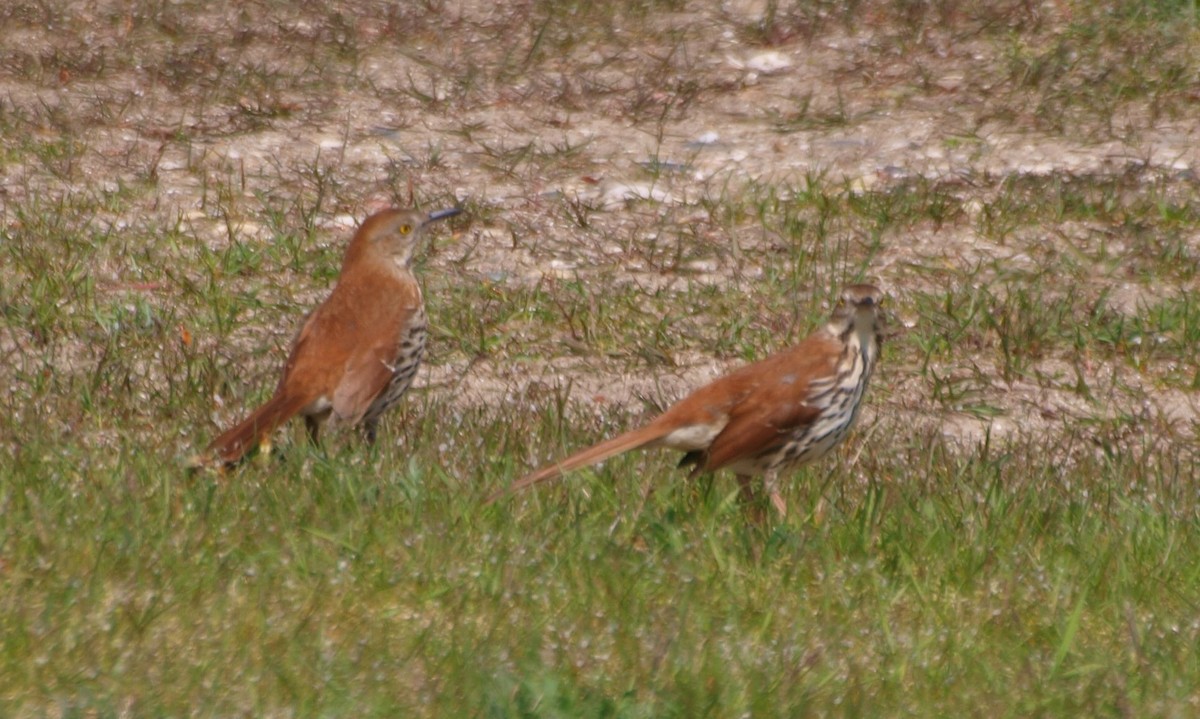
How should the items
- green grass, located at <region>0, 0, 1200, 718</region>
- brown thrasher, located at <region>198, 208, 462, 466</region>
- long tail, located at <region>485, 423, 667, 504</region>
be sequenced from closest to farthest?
green grass, located at <region>0, 0, 1200, 718</region>, long tail, located at <region>485, 423, 667, 504</region>, brown thrasher, located at <region>198, 208, 462, 466</region>

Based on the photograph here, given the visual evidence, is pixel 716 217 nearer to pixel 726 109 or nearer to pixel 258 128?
pixel 726 109

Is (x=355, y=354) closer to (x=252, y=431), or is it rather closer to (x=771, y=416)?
(x=252, y=431)

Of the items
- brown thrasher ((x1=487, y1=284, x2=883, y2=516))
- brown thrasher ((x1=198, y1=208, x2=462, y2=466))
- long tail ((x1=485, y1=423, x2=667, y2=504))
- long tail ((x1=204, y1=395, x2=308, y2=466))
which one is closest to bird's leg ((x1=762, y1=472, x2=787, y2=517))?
brown thrasher ((x1=487, y1=284, x2=883, y2=516))

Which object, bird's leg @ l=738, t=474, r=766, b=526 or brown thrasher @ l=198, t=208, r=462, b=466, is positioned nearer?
bird's leg @ l=738, t=474, r=766, b=526

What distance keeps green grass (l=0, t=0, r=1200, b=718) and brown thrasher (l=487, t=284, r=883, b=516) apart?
11 centimetres

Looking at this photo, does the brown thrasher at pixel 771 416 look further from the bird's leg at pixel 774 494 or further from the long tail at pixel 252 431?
the long tail at pixel 252 431

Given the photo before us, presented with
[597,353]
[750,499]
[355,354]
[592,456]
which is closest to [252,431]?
[355,354]

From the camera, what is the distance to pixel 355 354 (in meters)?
6.06

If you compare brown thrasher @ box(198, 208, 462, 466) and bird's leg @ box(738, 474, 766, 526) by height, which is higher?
brown thrasher @ box(198, 208, 462, 466)

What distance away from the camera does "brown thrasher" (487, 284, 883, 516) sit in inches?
216

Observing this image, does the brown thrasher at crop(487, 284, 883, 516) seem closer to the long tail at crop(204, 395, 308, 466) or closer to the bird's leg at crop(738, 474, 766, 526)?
the bird's leg at crop(738, 474, 766, 526)

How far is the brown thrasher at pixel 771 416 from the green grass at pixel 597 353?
4.4 inches

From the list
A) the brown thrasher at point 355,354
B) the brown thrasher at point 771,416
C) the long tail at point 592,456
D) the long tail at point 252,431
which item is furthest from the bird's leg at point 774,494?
the long tail at point 252,431

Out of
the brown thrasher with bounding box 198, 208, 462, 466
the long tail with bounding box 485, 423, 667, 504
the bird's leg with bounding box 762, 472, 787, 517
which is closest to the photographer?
the long tail with bounding box 485, 423, 667, 504
